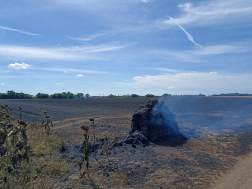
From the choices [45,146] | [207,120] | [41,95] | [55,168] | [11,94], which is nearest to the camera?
[55,168]

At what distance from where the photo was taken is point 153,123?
447 inches

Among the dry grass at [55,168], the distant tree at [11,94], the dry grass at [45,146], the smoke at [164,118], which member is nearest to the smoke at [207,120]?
the smoke at [164,118]

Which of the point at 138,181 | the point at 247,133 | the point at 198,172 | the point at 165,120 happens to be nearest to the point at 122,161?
the point at 138,181

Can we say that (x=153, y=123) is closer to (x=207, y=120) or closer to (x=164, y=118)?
A: (x=164, y=118)

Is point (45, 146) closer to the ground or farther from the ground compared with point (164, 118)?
closer to the ground

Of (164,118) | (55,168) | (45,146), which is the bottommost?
(55,168)

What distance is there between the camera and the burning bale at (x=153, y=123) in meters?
10.9

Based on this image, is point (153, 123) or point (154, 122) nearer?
point (153, 123)

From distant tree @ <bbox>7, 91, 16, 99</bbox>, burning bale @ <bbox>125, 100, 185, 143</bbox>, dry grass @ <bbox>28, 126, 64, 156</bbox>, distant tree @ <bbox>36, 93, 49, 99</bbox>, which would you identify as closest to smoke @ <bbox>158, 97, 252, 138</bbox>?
burning bale @ <bbox>125, 100, 185, 143</bbox>

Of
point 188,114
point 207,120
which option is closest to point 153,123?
point 207,120

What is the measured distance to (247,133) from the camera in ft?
46.7

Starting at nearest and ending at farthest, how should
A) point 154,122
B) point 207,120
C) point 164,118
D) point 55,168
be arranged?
point 55,168
point 154,122
point 164,118
point 207,120

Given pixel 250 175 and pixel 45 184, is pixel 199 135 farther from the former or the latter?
→ pixel 45 184

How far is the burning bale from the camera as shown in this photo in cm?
1093
